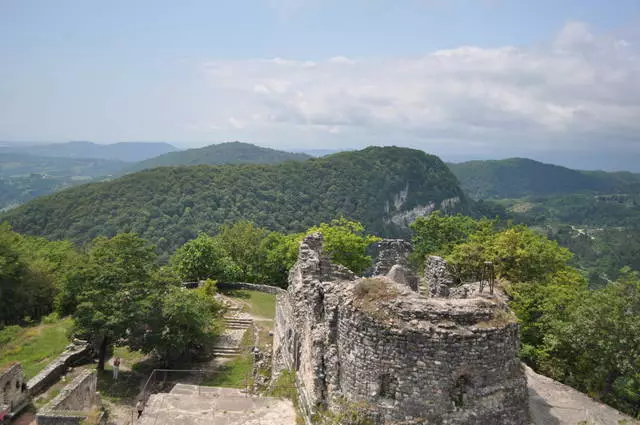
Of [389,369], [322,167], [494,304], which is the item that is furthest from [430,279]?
[322,167]

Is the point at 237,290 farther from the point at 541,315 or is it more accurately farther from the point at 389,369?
the point at 389,369

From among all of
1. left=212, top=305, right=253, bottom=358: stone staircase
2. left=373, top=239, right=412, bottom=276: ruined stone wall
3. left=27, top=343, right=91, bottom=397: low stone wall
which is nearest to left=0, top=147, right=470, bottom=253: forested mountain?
left=212, top=305, right=253, bottom=358: stone staircase

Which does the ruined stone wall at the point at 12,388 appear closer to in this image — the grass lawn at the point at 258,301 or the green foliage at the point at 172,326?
the green foliage at the point at 172,326

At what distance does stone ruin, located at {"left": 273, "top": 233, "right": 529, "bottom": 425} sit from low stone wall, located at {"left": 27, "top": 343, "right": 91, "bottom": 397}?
1584 cm

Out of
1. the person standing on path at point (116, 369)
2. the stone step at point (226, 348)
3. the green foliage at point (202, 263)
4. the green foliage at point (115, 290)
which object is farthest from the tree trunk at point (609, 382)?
the green foliage at point (202, 263)

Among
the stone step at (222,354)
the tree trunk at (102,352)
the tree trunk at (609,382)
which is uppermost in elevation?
the tree trunk at (609,382)

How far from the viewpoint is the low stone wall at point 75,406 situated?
47.6 ft

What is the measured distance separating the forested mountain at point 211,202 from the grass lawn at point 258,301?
4099 cm

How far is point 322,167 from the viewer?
131750mm

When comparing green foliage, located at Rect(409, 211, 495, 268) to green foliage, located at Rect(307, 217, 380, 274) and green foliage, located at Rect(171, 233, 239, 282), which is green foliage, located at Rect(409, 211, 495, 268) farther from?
green foliage, located at Rect(171, 233, 239, 282)

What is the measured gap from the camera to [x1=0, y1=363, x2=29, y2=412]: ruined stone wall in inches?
679

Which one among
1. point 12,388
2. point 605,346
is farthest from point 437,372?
point 12,388

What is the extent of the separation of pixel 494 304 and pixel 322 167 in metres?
122

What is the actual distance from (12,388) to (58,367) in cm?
433
